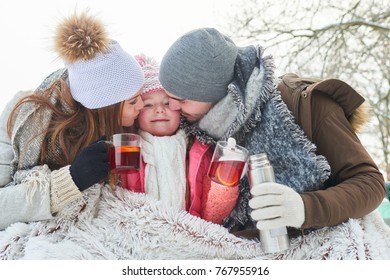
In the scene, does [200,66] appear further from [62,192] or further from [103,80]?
[62,192]

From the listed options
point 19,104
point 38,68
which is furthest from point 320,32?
point 19,104

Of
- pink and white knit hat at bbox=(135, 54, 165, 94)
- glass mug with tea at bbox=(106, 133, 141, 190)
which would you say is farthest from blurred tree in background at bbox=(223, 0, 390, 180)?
glass mug with tea at bbox=(106, 133, 141, 190)

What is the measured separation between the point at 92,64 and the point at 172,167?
0.45 metres

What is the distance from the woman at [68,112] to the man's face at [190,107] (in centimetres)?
12

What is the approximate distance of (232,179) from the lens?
1.46m

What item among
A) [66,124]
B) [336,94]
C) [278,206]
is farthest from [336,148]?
[66,124]

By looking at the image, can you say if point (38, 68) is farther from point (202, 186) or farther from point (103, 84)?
point (202, 186)

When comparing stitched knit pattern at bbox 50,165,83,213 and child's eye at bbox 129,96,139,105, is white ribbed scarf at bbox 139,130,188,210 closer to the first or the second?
child's eye at bbox 129,96,139,105

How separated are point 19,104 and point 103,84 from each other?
1.00ft

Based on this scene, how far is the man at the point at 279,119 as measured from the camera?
4.83 ft

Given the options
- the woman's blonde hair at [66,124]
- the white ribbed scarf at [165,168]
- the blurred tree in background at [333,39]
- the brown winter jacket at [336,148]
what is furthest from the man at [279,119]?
the blurred tree in background at [333,39]

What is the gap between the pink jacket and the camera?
162 cm

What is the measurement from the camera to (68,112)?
1660 millimetres

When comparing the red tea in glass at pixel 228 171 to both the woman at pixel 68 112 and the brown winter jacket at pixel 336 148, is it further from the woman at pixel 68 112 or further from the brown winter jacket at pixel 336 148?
the woman at pixel 68 112
